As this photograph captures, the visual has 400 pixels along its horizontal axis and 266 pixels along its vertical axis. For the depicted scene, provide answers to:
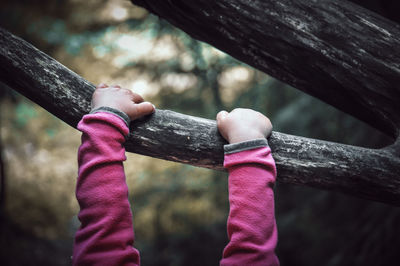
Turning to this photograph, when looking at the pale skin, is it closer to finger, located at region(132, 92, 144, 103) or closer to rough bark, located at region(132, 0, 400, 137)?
finger, located at region(132, 92, 144, 103)

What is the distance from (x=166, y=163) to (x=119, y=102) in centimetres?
484

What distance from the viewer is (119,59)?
16.0ft

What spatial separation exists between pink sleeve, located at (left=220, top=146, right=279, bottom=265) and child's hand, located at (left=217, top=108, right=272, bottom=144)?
0.21ft

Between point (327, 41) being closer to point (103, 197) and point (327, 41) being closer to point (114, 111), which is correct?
point (114, 111)

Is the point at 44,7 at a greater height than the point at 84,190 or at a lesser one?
greater

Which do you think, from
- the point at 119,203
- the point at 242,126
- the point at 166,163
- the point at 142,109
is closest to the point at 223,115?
the point at 242,126

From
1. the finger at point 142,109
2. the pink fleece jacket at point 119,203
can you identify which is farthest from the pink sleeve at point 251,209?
the finger at point 142,109

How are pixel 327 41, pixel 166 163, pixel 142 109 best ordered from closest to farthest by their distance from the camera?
pixel 142 109
pixel 327 41
pixel 166 163

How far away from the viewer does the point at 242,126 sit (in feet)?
3.23

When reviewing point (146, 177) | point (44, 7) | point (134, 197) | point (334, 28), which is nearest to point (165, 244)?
point (134, 197)

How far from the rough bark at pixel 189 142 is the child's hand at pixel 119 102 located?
45mm

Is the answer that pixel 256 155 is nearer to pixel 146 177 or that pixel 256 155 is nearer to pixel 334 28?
pixel 334 28

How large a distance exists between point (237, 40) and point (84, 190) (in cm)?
94

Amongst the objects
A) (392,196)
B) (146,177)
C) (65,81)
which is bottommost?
(392,196)
